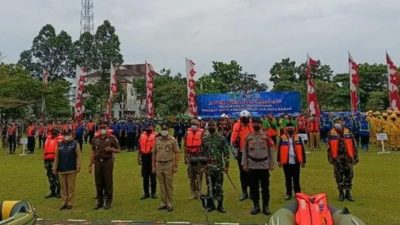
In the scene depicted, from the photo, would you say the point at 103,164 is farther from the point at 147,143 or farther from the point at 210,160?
the point at 210,160

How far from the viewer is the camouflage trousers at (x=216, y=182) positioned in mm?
9522

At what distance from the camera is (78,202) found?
11.0 m

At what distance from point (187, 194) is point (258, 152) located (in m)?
3.00

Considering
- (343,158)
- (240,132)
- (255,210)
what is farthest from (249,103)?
(255,210)

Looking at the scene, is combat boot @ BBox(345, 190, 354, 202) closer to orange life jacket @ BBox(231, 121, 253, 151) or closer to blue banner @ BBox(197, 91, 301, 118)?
orange life jacket @ BBox(231, 121, 253, 151)

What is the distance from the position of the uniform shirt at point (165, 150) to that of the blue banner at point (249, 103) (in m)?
17.8

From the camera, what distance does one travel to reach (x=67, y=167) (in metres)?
10.4

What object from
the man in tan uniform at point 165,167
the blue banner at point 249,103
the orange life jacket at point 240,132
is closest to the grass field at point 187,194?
the man in tan uniform at point 165,167

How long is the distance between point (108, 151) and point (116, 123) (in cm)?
1544

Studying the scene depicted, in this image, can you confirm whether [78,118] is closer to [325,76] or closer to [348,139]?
[348,139]

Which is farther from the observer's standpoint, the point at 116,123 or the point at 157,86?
the point at 157,86

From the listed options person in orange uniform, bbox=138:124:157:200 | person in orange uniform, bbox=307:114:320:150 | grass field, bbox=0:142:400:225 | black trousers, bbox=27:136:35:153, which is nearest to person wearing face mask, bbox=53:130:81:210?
grass field, bbox=0:142:400:225

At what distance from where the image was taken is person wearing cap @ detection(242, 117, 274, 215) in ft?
29.5

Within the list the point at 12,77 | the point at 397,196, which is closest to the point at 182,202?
the point at 397,196
